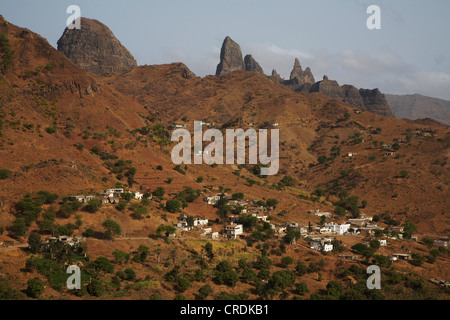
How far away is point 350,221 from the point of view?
7600cm

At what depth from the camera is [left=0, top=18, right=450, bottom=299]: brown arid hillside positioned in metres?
52.4

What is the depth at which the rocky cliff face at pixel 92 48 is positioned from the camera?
15138 cm

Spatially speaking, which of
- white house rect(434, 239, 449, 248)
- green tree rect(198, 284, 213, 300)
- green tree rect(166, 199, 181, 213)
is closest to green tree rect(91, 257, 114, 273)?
green tree rect(198, 284, 213, 300)

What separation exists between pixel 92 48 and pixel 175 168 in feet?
Answer: 280

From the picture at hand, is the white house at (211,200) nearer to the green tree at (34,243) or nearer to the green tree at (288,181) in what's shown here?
the green tree at (288,181)

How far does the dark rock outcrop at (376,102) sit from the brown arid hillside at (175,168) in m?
38.4

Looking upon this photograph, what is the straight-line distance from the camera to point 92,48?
6009 inches

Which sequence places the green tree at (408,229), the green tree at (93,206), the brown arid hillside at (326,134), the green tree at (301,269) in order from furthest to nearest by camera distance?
the brown arid hillside at (326,134)
the green tree at (408,229)
the green tree at (93,206)
the green tree at (301,269)

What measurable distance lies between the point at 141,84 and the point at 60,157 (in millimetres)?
75815

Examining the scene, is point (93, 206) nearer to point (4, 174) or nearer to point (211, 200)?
point (4, 174)

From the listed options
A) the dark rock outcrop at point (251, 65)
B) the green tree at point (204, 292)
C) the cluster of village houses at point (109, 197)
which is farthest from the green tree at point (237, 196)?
the dark rock outcrop at point (251, 65)

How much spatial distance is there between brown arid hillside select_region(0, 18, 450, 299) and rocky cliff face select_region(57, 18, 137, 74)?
15.6 metres

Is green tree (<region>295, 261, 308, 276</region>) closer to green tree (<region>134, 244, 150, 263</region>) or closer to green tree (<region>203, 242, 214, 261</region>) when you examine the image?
green tree (<region>203, 242, 214, 261</region>)

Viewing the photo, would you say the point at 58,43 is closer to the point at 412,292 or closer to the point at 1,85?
the point at 1,85
